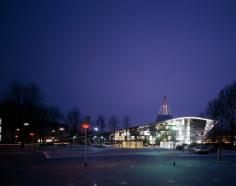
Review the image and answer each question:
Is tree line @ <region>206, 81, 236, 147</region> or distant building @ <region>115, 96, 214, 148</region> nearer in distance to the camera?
tree line @ <region>206, 81, 236, 147</region>

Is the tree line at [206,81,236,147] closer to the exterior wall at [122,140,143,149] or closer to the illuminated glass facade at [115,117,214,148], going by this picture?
the exterior wall at [122,140,143,149]

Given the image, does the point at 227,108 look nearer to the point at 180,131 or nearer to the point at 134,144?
the point at 134,144

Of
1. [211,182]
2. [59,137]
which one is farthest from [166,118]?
[211,182]

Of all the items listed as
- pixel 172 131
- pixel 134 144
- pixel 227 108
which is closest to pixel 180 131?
pixel 172 131

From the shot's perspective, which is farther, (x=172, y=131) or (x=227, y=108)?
(x=172, y=131)

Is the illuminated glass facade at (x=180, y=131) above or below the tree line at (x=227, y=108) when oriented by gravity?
below

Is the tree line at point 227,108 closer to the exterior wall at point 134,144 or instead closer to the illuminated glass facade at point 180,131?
the exterior wall at point 134,144

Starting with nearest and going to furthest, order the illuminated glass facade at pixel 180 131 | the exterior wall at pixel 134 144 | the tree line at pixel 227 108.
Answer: the tree line at pixel 227 108
the exterior wall at pixel 134 144
the illuminated glass facade at pixel 180 131

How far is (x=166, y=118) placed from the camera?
146 meters

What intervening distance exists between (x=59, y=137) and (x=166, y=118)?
175ft

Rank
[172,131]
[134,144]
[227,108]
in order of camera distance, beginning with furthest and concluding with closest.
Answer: [172,131], [134,144], [227,108]

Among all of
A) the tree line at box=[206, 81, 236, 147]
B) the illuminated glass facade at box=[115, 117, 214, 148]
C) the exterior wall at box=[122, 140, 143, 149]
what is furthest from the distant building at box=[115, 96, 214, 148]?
the tree line at box=[206, 81, 236, 147]

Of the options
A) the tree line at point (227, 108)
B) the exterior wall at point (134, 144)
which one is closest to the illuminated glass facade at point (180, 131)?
the exterior wall at point (134, 144)

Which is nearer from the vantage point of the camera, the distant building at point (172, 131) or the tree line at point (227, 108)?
the tree line at point (227, 108)
